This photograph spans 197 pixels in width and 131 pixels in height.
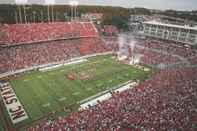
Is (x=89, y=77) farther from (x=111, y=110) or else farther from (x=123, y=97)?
(x=111, y=110)

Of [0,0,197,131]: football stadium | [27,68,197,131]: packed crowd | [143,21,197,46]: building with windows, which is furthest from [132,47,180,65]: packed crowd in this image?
[27,68,197,131]: packed crowd

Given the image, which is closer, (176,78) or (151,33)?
(176,78)

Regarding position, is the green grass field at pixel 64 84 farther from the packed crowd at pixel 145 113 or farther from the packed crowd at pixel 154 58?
the packed crowd at pixel 145 113

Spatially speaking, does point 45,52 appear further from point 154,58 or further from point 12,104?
point 154,58

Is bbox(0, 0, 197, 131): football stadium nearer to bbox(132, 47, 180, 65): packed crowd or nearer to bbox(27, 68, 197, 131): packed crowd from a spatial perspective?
bbox(27, 68, 197, 131): packed crowd

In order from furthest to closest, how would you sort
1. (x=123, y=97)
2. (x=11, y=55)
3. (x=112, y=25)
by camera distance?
(x=112, y=25) → (x=11, y=55) → (x=123, y=97)

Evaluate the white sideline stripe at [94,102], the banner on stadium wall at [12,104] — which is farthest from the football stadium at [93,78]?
the white sideline stripe at [94,102]

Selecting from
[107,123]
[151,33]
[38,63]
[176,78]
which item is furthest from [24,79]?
[151,33]
